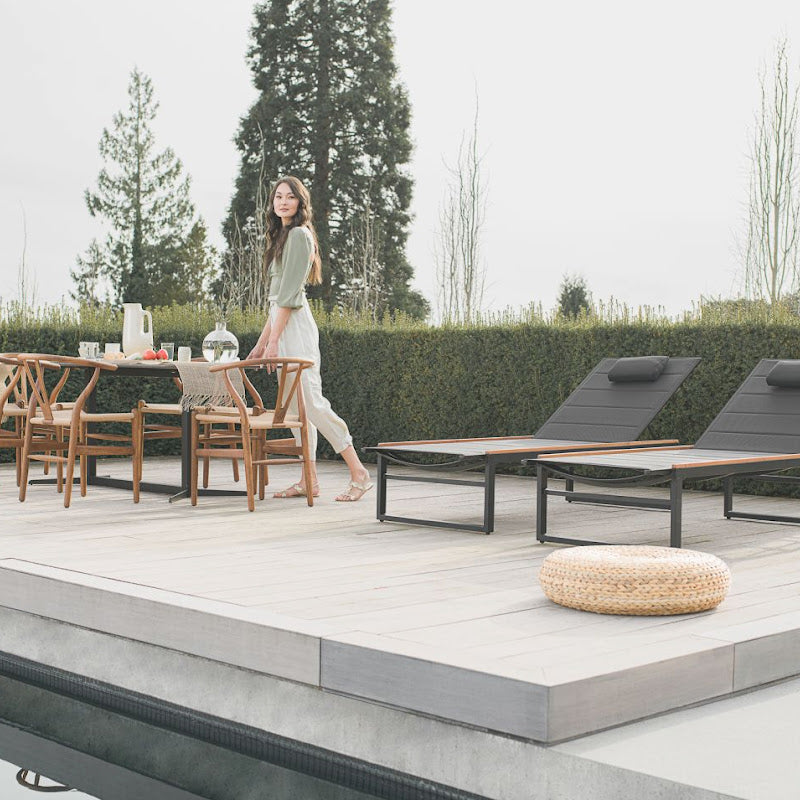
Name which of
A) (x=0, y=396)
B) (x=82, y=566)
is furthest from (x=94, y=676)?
(x=0, y=396)

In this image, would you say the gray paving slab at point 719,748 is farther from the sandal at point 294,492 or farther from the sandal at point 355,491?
the sandal at point 294,492

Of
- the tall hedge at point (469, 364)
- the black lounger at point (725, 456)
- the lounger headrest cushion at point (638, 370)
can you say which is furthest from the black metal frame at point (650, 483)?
the tall hedge at point (469, 364)

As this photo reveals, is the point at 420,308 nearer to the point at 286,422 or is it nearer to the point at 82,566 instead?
the point at 286,422

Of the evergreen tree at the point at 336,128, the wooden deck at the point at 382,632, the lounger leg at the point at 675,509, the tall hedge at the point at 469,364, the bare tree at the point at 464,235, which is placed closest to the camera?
the wooden deck at the point at 382,632

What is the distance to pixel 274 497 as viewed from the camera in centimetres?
710

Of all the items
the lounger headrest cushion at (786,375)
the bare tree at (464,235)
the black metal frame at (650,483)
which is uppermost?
the bare tree at (464,235)

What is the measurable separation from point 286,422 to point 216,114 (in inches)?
878

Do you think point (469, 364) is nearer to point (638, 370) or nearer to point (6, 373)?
point (638, 370)

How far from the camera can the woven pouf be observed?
3588 mm

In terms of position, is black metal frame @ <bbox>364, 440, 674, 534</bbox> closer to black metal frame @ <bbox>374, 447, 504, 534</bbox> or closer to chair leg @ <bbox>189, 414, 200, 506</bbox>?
black metal frame @ <bbox>374, 447, 504, 534</bbox>

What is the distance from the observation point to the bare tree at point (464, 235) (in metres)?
15.8

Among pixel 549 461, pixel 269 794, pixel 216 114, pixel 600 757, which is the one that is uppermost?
pixel 216 114

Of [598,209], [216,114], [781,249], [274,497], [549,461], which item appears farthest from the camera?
[216,114]

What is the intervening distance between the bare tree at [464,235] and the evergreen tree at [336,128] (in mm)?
10999
